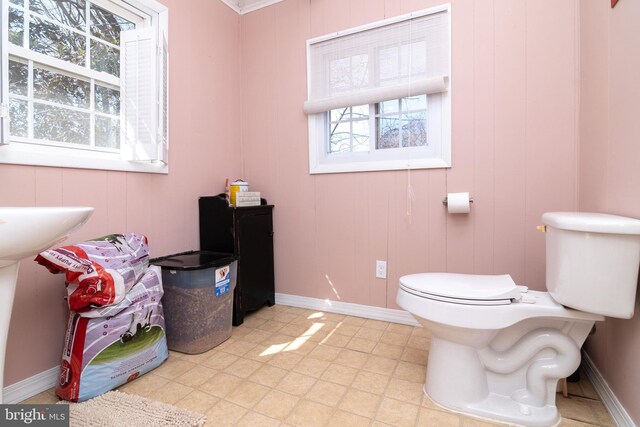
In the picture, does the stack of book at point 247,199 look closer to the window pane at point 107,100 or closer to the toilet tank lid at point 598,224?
the window pane at point 107,100

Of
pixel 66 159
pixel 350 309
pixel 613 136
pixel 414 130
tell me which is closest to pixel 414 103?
pixel 414 130

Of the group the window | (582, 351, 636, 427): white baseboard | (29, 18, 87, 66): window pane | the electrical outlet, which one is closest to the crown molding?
the window

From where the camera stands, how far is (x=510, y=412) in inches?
45.0

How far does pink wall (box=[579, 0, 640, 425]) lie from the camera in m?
1.04

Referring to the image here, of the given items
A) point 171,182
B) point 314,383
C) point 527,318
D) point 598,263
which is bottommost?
point 314,383

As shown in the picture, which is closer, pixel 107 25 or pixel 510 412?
pixel 510 412

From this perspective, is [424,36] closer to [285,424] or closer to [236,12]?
[236,12]

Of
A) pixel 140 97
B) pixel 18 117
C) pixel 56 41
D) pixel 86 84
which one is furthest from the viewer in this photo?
pixel 140 97

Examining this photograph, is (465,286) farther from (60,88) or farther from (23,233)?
(60,88)

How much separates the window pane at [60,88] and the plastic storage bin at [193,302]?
92 cm

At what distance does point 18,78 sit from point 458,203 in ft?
7.27

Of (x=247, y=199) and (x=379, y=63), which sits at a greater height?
(x=379, y=63)

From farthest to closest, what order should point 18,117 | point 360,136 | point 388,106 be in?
1. point 360,136
2. point 388,106
3. point 18,117

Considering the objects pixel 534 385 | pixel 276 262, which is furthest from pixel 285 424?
pixel 276 262
